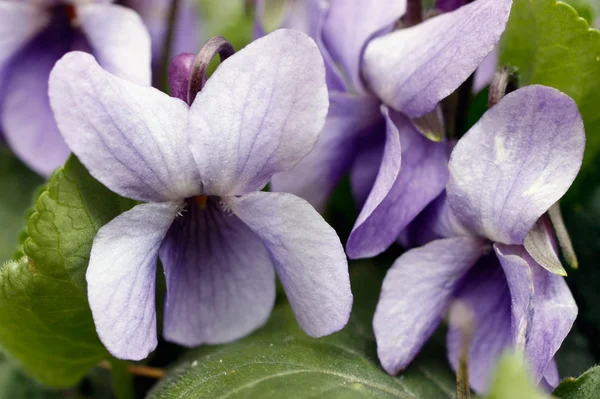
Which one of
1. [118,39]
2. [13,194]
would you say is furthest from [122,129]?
[13,194]

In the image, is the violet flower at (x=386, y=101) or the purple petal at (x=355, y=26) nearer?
the violet flower at (x=386, y=101)

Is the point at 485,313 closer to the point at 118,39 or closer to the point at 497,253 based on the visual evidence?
the point at 497,253

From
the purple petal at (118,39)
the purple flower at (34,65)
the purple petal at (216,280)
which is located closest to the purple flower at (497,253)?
the purple petal at (216,280)

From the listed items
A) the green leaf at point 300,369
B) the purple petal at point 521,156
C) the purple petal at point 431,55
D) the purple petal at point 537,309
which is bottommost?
the green leaf at point 300,369

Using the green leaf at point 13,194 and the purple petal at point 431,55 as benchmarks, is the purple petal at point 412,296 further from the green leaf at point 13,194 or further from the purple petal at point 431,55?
the green leaf at point 13,194

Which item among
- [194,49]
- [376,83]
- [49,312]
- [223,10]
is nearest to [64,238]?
[49,312]

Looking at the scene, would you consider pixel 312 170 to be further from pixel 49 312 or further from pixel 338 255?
pixel 49 312

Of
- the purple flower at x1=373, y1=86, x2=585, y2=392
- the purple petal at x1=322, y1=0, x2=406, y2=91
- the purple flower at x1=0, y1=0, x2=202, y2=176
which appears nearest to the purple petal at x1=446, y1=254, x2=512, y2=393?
the purple flower at x1=373, y1=86, x2=585, y2=392

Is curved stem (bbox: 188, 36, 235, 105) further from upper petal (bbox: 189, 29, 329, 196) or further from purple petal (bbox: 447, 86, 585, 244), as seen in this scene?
purple petal (bbox: 447, 86, 585, 244)
